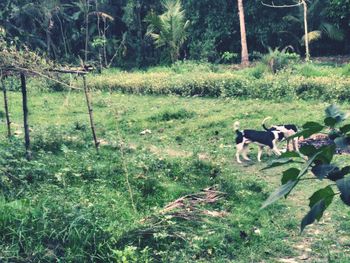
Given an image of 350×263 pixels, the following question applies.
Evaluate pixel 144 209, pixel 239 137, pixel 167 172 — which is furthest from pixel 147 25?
pixel 144 209

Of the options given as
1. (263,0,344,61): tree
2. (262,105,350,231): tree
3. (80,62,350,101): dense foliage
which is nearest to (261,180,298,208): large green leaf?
(262,105,350,231): tree

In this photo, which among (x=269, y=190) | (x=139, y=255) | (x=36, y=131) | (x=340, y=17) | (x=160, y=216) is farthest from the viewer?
(x=340, y=17)

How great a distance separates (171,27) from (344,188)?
812 inches

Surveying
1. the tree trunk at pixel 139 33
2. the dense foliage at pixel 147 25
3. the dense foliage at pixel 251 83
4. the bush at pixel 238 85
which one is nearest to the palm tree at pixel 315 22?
the dense foliage at pixel 147 25

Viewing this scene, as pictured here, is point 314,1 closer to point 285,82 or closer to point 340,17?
point 340,17

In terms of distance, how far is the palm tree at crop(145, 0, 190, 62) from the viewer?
21422 mm

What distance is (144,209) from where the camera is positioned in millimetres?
5746

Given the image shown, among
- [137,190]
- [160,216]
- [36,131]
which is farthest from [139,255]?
[36,131]

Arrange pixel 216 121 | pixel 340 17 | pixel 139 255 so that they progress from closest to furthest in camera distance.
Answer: pixel 139 255, pixel 216 121, pixel 340 17

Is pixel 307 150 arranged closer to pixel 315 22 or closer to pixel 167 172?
pixel 167 172

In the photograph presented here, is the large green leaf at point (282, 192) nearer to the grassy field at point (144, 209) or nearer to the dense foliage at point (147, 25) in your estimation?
the grassy field at point (144, 209)

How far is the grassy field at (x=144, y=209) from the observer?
450 centimetres

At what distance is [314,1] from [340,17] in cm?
153

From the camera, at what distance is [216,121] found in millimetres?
11023
